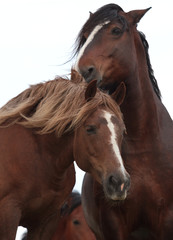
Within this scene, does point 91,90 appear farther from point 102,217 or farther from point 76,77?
point 102,217

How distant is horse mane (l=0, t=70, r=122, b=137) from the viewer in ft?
22.5

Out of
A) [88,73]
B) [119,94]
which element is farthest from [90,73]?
[119,94]

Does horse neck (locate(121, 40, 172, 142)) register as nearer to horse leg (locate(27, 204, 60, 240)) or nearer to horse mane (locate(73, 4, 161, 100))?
horse mane (locate(73, 4, 161, 100))

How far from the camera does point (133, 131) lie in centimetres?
754

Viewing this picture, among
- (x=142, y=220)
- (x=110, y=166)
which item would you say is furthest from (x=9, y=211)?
(x=142, y=220)

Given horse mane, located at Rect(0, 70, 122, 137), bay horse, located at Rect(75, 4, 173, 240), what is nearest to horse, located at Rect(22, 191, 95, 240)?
bay horse, located at Rect(75, 4, 173, 240)

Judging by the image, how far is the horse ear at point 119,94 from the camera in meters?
7.18

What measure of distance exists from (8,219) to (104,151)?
0.98 m

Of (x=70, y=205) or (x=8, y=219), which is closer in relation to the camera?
(x=8, y=219)

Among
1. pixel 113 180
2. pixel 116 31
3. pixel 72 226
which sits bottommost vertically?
pixel 72 226

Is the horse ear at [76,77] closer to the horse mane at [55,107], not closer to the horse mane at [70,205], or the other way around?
the horse mane at [55,107]

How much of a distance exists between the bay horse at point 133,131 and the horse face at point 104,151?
1.85 feet

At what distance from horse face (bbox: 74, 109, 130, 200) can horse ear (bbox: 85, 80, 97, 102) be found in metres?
0.16

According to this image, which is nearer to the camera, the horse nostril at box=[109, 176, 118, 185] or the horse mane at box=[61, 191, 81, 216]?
the horse nostril at box=[109, 176, 118, 185]
